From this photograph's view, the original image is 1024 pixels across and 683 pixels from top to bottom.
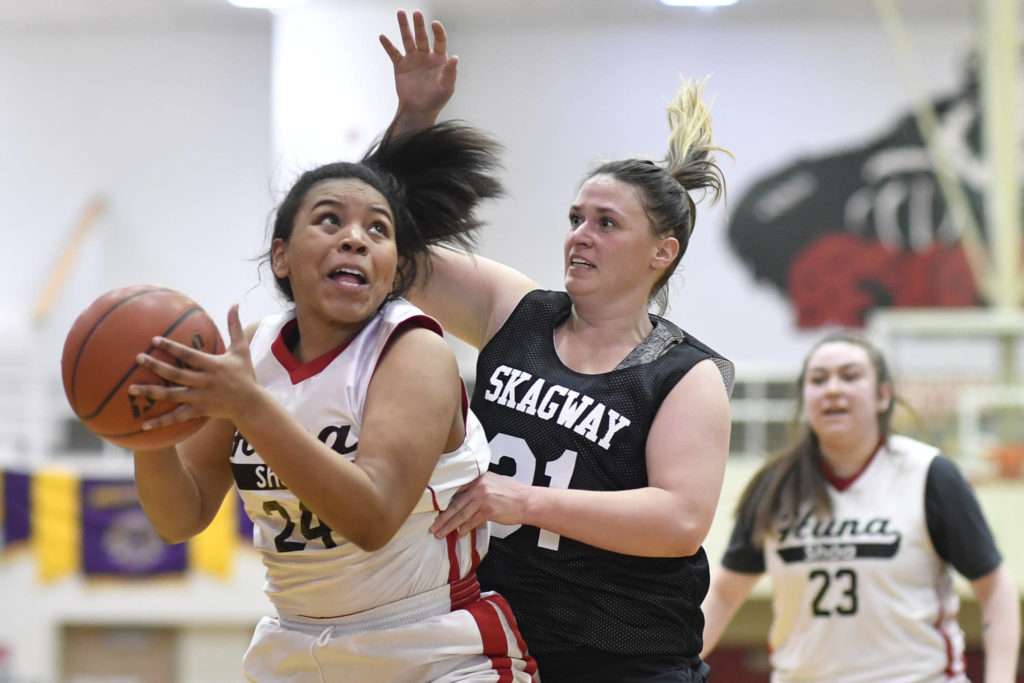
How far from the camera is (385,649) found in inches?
81.1

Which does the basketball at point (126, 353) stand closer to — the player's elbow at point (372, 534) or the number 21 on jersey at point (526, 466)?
the player's elbow at point (372, 534)

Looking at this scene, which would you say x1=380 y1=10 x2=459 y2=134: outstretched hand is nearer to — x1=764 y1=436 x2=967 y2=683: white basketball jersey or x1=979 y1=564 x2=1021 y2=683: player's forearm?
x1=764 y1=436 x2=967 y2=683: white basketball jersey

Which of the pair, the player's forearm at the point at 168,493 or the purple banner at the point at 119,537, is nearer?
the player's forearm at the point at 168,493

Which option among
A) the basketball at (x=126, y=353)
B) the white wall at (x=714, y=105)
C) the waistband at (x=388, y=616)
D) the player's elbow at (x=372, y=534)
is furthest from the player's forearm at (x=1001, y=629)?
the white wall at (x=714, y=105)

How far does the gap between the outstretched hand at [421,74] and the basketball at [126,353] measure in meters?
1.01

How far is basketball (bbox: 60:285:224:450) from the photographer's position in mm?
1737

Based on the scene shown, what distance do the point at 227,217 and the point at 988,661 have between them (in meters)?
9.08

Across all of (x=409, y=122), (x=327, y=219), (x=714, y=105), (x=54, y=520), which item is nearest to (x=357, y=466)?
(x=327, y=219)

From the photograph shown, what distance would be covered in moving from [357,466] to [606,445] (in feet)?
2.54

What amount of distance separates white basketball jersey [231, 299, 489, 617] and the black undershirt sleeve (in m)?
1.99

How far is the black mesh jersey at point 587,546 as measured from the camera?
242cm

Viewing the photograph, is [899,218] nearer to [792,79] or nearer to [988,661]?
[792,79]

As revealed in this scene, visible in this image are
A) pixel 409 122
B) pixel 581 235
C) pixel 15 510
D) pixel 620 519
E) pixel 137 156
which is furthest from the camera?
pixel 137 156

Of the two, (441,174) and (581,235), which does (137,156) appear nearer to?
(441,174)
